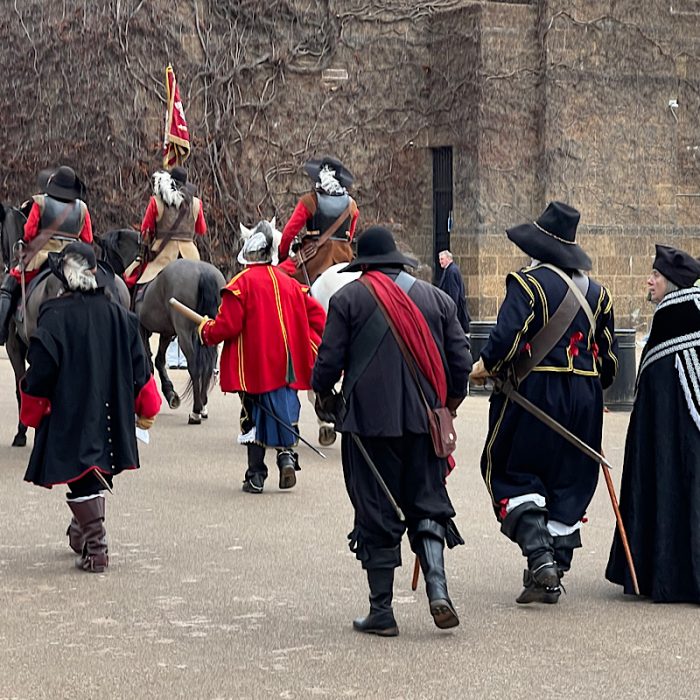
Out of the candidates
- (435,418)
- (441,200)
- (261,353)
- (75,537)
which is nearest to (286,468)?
(261,353)

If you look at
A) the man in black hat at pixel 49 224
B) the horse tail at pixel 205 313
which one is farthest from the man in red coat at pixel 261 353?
the horse tail at pixel 205 313

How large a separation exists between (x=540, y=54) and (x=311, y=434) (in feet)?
41.1

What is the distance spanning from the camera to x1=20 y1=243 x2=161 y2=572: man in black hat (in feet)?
26.5

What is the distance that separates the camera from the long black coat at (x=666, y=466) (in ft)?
24.1

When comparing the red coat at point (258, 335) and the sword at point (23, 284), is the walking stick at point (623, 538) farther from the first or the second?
the sword at point (23, 284)

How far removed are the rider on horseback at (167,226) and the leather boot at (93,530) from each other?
7072 millimetres

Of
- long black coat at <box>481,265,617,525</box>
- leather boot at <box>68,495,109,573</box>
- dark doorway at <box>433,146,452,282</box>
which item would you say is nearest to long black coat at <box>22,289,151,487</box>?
leather boot at <box>68,495,109,573</box>

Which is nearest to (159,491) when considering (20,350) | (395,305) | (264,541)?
(264,541)

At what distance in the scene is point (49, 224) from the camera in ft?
42.4

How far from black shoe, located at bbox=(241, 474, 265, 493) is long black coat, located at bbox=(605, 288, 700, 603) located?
11.3ft

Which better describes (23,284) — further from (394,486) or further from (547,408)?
(394,486)

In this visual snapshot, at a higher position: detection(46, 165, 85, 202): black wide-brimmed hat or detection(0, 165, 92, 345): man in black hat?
detection(46, 165, 85, 202): black wide-brimmed hat

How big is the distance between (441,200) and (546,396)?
18.4 m

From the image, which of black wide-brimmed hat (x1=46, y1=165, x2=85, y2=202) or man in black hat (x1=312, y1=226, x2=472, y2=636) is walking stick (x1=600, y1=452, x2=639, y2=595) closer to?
man in black hat (x1=312, y1=226, x2=472, y2=636)
